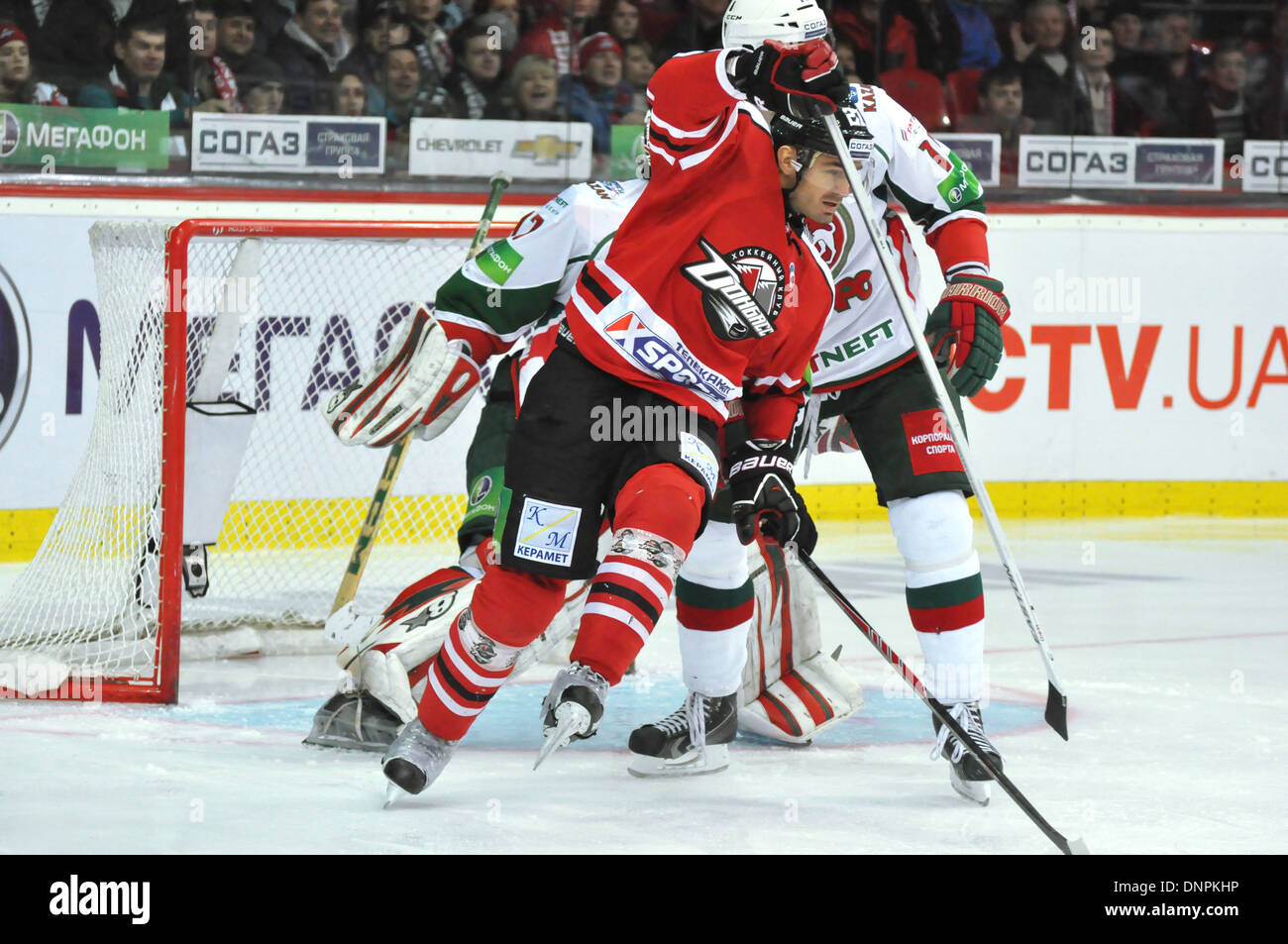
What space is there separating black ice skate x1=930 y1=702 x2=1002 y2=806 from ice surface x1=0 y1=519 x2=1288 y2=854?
0.03m

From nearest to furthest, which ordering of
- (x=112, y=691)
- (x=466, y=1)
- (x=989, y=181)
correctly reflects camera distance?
1. (x=112, y=691)
2. (x=466, y=1)
3. (x=989, y=181)

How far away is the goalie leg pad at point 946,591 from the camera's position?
3.03 meters

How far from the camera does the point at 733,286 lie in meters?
2.62

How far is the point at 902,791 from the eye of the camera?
9.96ft

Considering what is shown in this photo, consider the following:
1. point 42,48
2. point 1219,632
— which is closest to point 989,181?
point 1219,632

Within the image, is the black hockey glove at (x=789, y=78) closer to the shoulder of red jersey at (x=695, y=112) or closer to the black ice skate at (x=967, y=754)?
the shoulder of red jersey at (x=695, y=112)

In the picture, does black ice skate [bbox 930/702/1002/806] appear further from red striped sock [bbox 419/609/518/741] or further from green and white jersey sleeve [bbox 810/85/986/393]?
red striped sock [bbox 419/609/518/741]

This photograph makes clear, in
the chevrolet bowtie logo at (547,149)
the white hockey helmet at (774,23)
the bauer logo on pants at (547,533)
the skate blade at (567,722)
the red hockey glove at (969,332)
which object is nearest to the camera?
the skate blade at (567,722)

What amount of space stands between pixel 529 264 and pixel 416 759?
0.83 metres

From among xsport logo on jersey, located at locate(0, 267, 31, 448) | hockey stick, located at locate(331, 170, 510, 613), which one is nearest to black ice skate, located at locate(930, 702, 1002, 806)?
hockey stick, located at locate(331, 170, 510, 613)

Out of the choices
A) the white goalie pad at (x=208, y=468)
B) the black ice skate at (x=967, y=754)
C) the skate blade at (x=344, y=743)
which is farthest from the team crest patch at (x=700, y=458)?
the white goalie pad at (x=208, y=468)

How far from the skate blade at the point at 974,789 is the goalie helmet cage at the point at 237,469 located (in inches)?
62.4

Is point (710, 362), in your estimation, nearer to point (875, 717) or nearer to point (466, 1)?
point (875, 717)

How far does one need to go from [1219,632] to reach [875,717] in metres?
1.45
